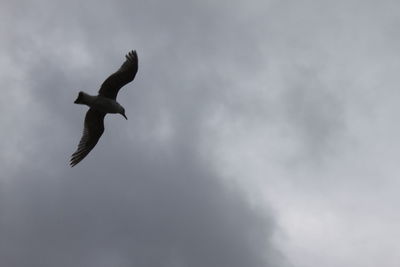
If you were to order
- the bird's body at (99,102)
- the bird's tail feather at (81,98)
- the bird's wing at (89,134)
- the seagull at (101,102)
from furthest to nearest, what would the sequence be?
the bird's wing at (89,134) → the seagull at (101,102) → the bird's body at (99,102) → the bird's tail feather at (81,98)

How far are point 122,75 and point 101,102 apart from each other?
7.33 feet

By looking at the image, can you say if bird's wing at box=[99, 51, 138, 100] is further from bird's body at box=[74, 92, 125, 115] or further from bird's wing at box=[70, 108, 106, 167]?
bird's wing at box=[70, 108, 106, 167]

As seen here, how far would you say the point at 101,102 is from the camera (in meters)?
37.6

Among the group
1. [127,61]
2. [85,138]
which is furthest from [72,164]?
[127,61]

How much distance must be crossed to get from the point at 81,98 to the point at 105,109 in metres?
2.49

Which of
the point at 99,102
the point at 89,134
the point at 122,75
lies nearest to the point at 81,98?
the point at 99,102

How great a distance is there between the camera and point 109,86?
37.4 metres

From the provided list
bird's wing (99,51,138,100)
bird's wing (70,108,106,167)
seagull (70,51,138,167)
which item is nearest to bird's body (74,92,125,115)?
seagull (70,51,138,167)

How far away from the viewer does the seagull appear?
37.1 meters

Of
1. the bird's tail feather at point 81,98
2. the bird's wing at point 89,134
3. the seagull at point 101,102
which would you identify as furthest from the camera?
the bird's wing at point 89,134

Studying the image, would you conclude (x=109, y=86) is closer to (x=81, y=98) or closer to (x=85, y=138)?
(x=81, y=98)

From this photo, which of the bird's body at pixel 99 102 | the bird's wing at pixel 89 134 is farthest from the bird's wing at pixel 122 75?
the bird's wing at pixel 89 134

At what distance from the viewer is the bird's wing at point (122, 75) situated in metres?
37.1

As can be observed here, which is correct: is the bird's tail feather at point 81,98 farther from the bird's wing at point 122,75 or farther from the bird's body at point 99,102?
the bird's wing at point 122,75
